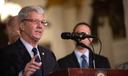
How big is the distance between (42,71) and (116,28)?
7.63m

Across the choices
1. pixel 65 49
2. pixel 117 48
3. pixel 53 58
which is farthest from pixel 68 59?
pixel 65 49

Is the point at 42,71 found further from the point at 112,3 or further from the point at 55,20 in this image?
the point at 55,20

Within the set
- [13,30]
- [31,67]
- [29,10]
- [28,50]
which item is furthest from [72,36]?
[13,30]

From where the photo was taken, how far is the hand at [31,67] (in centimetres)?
448

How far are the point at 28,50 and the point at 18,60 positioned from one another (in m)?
0.16

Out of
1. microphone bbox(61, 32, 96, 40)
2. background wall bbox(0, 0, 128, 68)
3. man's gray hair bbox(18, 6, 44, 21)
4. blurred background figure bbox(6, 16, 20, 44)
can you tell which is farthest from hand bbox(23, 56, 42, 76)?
background wall bbox(0, 0, 128, 68)

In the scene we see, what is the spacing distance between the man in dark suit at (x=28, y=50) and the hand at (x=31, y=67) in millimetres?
198

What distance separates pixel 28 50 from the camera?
5.03 meters

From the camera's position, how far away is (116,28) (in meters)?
12.4

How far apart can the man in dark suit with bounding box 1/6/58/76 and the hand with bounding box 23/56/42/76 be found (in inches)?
7.8

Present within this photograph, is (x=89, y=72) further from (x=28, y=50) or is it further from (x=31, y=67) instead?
(x=28, y=50)

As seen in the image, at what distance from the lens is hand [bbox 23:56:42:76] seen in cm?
448

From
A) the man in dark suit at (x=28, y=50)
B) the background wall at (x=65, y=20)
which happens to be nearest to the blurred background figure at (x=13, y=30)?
the man in dark suit at (x=28, y=50)

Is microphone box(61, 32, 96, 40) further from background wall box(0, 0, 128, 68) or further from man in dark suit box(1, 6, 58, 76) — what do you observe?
Result: background wall box(0, 0, 128, 68)
